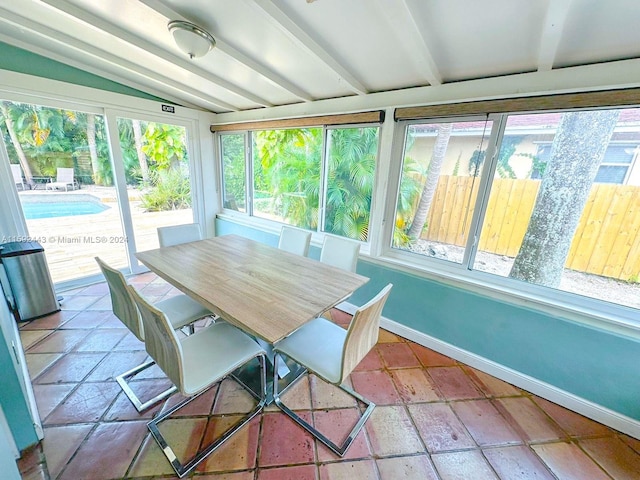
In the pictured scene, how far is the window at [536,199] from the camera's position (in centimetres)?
154

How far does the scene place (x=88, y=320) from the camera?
7.79 ft

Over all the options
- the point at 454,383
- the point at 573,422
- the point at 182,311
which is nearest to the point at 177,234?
the point at 182,311

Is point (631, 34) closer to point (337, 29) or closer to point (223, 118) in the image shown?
point (337, 29)

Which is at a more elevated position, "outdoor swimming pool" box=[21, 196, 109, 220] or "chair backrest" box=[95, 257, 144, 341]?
"outdoor swimming pool" box=[21, 196, 109, 220]

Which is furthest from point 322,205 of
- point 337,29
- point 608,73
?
point 608,73

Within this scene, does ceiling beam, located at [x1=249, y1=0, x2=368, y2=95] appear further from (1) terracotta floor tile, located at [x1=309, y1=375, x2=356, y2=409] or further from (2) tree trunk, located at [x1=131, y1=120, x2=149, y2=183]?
(2) tree trunk, located at [x1=131, y1=120, x2=149, y2=183]

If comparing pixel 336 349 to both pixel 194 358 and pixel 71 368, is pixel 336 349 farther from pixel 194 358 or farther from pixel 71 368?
pixel 71 368

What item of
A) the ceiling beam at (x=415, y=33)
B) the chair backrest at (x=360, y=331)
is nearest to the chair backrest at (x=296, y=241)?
the chair backrest at (x=360, y=331)

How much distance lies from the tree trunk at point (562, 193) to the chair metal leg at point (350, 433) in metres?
1.46

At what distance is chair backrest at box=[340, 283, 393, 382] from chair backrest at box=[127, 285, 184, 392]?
0.75 metres

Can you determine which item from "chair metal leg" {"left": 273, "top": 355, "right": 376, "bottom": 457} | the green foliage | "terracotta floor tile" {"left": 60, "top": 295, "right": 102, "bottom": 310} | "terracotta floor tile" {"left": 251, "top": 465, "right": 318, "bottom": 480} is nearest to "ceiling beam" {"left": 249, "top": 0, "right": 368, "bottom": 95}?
"chair metal leg" {"left": 273, "top": 355, "right": 376, "bottom": 457}

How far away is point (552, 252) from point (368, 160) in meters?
1.60

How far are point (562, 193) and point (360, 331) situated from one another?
5.42ft

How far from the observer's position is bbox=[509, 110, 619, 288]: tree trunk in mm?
1563
